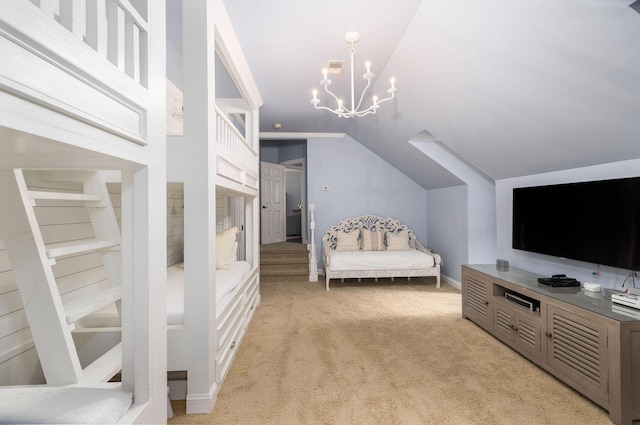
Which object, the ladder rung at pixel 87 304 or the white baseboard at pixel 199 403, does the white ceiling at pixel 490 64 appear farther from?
the white baseboard at pixel 199 403

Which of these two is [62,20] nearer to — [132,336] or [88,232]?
[132,336]

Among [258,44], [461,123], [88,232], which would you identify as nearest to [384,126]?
[461,123]

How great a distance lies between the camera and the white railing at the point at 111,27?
2.30ft

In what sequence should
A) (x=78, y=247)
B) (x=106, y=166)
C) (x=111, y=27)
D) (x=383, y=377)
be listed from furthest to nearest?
1. (x=383, y=377)
2. (x=78, y=247)
3. (x=106, y=166)
4. (x=111, y=27)

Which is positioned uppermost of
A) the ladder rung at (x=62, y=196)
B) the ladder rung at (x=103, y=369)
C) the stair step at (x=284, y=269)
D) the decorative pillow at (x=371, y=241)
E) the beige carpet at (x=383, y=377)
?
the ladder rung at (x=62, y=196)

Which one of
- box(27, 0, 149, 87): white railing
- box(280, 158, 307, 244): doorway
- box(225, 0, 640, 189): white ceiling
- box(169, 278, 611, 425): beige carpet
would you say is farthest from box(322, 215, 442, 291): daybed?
box(27, 0, 149, 87): white railing

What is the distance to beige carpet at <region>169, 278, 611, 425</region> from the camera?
175 centimetres

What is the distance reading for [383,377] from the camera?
214 centimetres

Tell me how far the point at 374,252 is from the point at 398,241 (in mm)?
650

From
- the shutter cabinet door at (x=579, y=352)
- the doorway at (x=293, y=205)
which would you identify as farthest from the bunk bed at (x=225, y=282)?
the doorway at (x=293, y=205)

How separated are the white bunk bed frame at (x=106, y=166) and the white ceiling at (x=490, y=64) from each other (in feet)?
5.18

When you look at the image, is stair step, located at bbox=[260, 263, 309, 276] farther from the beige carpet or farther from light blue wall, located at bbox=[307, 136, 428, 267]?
the beige carpet

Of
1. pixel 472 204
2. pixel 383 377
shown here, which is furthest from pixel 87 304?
pixel 472 204

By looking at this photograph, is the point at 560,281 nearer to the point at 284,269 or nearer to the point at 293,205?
the point at 284,269
